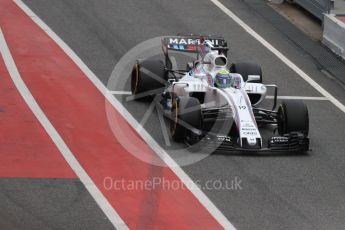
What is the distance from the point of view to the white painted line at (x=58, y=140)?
16.9 meters

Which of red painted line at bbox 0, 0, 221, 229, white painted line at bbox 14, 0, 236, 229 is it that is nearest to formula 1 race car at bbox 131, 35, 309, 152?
white painted line at bbox 14, 0, 236, 229

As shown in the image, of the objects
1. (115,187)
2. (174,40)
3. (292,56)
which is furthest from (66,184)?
(292,56)

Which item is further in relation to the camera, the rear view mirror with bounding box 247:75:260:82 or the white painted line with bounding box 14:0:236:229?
the rear view mirror with bounding box 247:75:260:82

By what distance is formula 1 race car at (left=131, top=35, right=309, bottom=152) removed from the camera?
64.3ft

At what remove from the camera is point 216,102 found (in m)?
20.6

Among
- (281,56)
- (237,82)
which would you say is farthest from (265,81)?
(237,82)

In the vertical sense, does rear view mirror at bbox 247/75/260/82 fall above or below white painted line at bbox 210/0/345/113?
above

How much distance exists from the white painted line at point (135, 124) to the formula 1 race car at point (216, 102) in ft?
1.70

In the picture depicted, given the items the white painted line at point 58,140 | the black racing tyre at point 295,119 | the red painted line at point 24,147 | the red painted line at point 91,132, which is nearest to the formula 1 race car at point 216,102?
the black racing tyre at point 295,119

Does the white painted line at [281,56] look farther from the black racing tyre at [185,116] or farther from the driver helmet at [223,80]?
the black racing tyre at [185,116]

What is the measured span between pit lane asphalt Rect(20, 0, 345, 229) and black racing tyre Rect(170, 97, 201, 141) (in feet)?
2.35

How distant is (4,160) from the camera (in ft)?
61.2

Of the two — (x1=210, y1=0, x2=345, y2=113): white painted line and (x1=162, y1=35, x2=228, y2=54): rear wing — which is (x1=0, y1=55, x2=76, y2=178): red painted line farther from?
(x1=210, y1=0, x2=345, y2=113): white painted line

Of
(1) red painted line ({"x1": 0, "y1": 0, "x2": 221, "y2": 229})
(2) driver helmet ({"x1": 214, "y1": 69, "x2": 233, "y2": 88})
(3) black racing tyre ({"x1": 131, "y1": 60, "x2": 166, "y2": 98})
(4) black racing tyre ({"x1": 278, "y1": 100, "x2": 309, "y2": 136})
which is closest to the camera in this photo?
(1) red painted line ({"x1": 0, "y1": 0, "x2": 221, "y2": 229})
